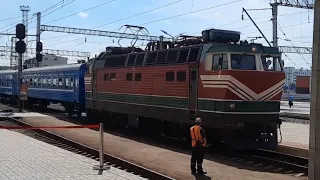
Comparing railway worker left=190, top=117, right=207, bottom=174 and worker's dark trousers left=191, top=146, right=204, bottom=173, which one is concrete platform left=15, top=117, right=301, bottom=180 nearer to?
worker's dark trousers left=191, top=146, right=204, bottom=173

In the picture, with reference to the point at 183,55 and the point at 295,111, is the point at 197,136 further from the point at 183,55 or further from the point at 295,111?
the point at 295,111

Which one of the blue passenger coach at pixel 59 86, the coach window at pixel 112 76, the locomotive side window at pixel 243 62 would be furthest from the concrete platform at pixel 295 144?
the blue passenger coach at pixel 59 86

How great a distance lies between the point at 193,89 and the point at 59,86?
17.9m

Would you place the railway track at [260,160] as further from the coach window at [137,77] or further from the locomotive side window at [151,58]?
the locomotive side window at [151,58]

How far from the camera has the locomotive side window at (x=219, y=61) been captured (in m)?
13.6

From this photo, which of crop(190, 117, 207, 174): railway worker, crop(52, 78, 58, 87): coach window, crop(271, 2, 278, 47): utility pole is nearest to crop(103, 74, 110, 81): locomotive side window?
crop(52, 78, 58, 87): coach window

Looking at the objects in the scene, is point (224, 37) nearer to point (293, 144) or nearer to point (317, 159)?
point (293, 144)

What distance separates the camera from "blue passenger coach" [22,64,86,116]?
2745 cm

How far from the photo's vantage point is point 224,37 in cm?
1488

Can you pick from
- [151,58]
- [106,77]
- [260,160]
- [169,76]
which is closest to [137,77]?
[151,58]

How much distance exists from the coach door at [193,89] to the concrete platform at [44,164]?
12.0 feet

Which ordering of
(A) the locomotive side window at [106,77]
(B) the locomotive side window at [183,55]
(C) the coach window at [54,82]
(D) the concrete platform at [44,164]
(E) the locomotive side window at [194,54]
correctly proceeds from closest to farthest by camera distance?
(D) the concrete platform at [44,164] → (E) the locomotive side window at [194,54] → (B) the locomotive side window at [183,55] → (A) the locomotive side window at [106,77] → (C) the coach window at [54,82]

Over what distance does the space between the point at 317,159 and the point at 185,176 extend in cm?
451

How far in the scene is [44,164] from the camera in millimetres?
11875
